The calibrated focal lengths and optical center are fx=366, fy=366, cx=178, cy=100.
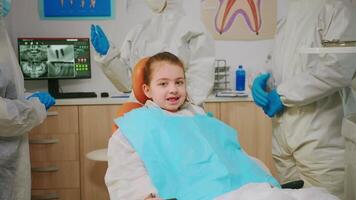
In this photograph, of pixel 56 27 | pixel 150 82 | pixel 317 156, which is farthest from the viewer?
pixel 56 27

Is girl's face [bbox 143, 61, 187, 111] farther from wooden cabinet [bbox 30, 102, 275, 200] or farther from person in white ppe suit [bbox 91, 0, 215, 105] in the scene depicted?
wooden cabinet [bbox 30, 102, 275, 200]

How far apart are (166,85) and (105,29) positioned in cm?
172

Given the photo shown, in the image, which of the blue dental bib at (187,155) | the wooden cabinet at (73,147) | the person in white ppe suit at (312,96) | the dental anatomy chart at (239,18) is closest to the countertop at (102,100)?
the wooden cabinet at (73,147)

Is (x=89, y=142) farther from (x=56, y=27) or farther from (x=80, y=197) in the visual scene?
(x=56, y=27)

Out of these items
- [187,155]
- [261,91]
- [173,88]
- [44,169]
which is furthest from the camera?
[44,169]

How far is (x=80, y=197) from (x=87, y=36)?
51.1 inches

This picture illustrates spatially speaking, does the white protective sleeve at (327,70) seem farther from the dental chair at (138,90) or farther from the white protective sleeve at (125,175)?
the white protective sleeve at (125,175)

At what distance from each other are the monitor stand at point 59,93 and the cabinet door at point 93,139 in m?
0.20

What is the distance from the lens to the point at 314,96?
1.68 meters

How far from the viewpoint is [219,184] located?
126 cm

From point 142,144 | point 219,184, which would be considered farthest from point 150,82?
point 219,184

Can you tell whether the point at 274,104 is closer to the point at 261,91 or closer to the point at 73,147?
the point at 261,91

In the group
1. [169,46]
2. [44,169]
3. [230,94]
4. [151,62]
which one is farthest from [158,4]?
[44,169]

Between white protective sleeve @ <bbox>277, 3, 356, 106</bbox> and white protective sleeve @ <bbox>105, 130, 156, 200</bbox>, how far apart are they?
81 cm
